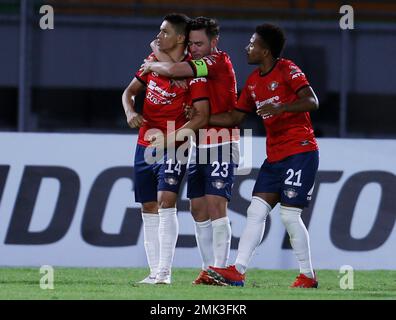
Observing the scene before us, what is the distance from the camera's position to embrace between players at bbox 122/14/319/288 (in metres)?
8.00

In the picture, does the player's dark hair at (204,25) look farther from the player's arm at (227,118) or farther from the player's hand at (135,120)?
the player's hand at (135,120)

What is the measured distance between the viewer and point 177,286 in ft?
26.1

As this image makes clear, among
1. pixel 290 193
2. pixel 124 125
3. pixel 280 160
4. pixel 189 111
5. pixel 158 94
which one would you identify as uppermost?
pixel 158 94

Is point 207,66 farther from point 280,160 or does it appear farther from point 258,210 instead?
point 258,210

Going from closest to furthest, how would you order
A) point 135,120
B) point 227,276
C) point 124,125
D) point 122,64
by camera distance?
point 227,276
point 135,120
point 124,125
point 122,64

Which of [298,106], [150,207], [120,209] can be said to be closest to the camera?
[298,106]

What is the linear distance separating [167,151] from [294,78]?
0.97m

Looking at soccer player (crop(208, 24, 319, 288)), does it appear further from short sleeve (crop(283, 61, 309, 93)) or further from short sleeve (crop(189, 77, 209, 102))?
short sleeve (crop(189, 77, 209, 102))

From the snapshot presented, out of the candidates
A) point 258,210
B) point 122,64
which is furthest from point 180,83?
point 122,64

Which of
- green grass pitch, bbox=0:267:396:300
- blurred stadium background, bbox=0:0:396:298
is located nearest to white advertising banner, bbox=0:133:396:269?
blurred stadium background, bbox=0:0:396:298

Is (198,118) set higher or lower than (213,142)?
higher

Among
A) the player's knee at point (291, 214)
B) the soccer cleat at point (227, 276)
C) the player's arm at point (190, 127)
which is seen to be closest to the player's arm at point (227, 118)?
the player's arm at point (190, 127)

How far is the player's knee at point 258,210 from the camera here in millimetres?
8055
